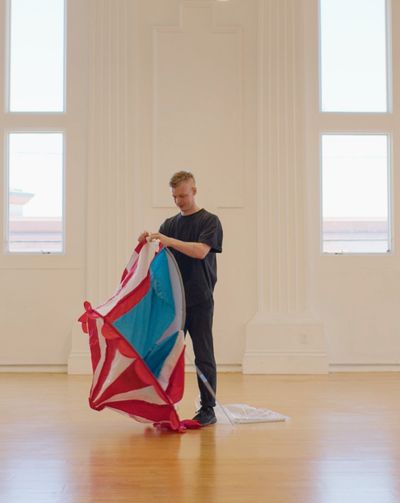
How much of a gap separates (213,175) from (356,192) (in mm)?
1345

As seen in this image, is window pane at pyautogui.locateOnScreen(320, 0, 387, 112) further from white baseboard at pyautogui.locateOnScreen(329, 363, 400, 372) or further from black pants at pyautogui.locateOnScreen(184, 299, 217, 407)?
black pants at pyautogui.locateOnScreen(184, 299, 217, 407)

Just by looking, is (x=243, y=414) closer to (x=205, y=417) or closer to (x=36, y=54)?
(x=205, y=417)

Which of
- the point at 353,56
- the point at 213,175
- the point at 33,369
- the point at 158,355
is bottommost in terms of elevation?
the point at 33,369

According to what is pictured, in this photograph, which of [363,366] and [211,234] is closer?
[211,234]

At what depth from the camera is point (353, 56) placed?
20.4 feet

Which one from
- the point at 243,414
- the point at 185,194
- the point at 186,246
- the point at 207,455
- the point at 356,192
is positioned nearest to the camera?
the point at 207,455

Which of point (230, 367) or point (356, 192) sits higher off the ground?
point (356, 192)

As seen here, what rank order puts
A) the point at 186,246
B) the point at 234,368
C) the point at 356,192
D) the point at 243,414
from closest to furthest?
the point at 186,246 < the point at 243,414 < the point at 234,368 < the point at 356,192

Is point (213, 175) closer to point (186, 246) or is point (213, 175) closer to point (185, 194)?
point (185, 194)

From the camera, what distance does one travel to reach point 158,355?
134 inches

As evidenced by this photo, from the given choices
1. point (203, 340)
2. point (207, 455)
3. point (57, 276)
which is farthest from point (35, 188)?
point (207, 455)

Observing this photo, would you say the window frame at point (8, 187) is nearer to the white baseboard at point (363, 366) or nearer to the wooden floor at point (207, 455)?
the wooden floor at point (207, 455)

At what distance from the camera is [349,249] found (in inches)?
239

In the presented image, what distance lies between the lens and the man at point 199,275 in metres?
3.51
